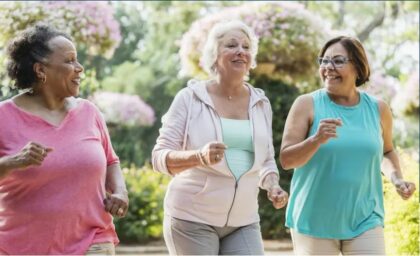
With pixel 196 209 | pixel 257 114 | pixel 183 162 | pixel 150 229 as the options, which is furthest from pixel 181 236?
pixel 150 229

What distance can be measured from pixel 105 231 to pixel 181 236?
482mm

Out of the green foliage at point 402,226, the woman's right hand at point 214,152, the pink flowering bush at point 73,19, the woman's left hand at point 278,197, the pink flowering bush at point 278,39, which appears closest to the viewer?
the woman's right hand at point 214,152

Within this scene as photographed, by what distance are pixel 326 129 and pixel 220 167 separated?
19.2 inches

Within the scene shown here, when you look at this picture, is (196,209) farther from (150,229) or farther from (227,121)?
(150,229)

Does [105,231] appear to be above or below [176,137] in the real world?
below

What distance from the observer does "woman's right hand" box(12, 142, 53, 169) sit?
3018 mm

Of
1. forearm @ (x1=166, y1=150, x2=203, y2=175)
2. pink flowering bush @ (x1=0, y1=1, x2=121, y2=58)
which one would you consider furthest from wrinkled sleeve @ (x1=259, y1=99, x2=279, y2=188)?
pink flowering bush @ (x1=0, y1=1, x2=121, y2=58)

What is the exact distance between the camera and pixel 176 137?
3.76m

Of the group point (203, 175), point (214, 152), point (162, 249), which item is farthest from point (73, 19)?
point (214, 152)

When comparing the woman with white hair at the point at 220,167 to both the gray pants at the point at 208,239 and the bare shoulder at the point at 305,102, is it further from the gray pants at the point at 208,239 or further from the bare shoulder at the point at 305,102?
the bare shoulder at the point at 305,102

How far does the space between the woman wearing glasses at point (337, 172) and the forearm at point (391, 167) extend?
0.10m

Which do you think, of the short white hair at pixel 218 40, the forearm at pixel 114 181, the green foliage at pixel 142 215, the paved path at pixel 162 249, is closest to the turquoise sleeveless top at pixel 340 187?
the short white hair at pixel 218 40

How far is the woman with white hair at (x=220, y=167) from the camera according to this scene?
3.72m

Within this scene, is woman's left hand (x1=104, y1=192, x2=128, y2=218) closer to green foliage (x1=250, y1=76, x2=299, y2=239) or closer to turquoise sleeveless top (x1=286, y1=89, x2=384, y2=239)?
turquoise sleeveless top (x1=286, y1=89, x2=384, y2=239)
